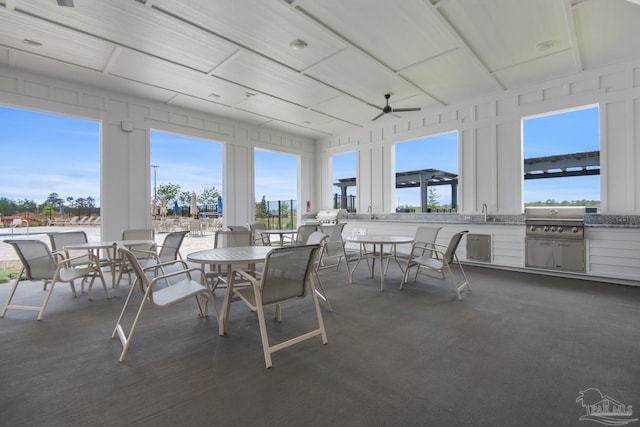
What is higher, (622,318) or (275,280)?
(275,280)

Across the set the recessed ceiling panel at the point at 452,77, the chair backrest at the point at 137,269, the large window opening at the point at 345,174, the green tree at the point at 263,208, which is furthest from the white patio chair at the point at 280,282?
the green tree at the point at 263,208

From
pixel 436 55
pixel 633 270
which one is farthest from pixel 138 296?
pixel 633 270

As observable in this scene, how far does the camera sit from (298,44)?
3.88 metres

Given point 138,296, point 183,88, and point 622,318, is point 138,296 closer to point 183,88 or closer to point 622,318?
point 183,88

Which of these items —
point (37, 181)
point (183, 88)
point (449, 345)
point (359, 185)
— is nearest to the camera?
point (449, 345)

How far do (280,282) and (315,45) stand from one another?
10.9 ft

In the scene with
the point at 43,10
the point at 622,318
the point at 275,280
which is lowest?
the point at 622,318

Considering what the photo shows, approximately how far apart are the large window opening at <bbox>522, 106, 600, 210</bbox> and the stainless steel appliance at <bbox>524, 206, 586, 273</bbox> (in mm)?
700

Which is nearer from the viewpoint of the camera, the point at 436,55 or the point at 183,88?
the point at 436,55

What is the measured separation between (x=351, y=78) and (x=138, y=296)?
472 cm

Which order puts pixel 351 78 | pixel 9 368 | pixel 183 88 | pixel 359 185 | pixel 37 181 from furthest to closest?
1. pixel 359 185
2. pixel 37 181
3. pixel 183 88
4. pixel 351 78
5. pixel 9 368

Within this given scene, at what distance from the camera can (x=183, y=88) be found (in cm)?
537

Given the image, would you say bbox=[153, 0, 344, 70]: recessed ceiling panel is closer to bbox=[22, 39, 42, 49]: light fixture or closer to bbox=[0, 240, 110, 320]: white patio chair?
bbox=[22, 39, 42, 49]: light fixture

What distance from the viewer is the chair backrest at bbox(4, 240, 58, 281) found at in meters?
3.10
